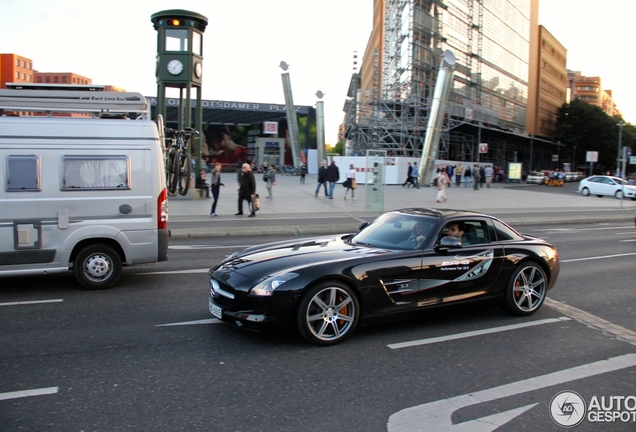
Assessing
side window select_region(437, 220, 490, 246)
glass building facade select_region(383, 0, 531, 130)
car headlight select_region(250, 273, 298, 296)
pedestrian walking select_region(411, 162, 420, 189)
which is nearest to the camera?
car headlight select_region(250, 273, 298, 296)

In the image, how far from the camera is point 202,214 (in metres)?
19.1

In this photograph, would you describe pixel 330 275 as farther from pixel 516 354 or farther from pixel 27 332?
pixel 27 332

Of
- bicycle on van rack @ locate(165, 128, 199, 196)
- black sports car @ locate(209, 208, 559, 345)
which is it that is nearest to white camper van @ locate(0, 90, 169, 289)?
black sports car @ locate(209, 208, 559, 345)

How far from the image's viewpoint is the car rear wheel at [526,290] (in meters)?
6.77

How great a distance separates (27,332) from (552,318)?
595 cm

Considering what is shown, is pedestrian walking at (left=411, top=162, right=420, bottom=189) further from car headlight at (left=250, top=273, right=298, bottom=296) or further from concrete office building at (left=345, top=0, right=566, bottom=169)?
car headlight at (left=250, top=273, right=298, bottom=296)

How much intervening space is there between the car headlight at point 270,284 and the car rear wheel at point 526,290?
289 centimetres

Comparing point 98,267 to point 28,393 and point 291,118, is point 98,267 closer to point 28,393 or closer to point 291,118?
point 28,393

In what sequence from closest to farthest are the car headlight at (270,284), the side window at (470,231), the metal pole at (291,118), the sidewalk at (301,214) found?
the car headlight at (270,284) → the side window at (470,231) → the sidewalk at (301,214) → the metal pole at (291,118)

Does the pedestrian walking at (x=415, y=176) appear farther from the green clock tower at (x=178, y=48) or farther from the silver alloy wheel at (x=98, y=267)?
the silver alloy wheel at (x=98, y=267)

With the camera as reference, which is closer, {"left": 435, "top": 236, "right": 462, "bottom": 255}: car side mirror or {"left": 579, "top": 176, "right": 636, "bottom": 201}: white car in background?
{"left": 435, "top": 236, "right": 462, "bottom": 255}: car side mirror

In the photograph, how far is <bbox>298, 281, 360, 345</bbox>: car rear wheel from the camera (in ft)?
17.8

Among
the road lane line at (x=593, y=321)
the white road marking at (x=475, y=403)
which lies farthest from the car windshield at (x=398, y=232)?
the road lane line at (x=593, y=321)

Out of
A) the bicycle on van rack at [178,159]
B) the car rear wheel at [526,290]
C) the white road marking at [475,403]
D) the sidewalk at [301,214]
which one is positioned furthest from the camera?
the bicycle on van rack at [178,159]
